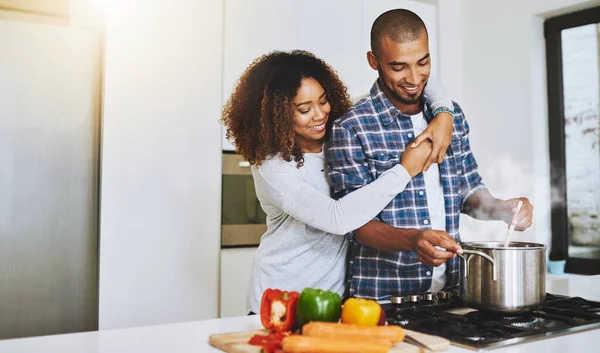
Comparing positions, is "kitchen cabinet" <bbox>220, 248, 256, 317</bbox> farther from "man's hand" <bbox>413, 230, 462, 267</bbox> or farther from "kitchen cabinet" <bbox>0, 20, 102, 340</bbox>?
"man's hand" <bbox>413, 230, 462, 267</bbox>

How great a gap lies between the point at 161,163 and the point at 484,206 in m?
1.41

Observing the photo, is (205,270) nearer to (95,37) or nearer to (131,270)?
(131,270)

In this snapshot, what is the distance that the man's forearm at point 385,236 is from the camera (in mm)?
1396

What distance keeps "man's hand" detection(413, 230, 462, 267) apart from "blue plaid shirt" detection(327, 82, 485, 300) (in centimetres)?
26

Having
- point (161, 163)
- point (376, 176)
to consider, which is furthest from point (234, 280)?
point (376, 176)

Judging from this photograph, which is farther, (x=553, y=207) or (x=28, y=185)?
(x=553, y=207)

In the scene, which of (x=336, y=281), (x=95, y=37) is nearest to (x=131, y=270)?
(x=95, y=37)

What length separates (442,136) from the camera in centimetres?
154

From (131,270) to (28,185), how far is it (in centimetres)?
52

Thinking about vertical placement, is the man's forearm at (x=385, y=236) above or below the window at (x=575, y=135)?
below

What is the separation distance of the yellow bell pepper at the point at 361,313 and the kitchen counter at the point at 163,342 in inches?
5.3

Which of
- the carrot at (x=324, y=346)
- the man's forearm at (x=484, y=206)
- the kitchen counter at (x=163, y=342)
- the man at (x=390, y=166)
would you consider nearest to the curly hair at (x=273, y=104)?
the man at (x=390, y=166)

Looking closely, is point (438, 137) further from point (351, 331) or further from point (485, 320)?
point (351, 331)

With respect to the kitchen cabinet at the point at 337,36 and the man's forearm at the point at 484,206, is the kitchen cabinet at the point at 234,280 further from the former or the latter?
the man's forearm at the point at 484,206
